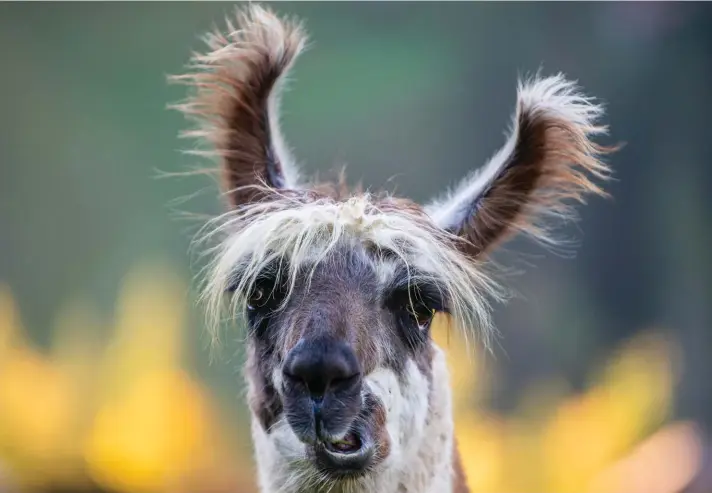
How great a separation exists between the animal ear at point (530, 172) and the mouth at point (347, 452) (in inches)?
29.8

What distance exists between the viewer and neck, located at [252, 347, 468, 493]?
224 centimetres

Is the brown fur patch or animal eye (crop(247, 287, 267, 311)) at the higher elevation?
the brown fur patch

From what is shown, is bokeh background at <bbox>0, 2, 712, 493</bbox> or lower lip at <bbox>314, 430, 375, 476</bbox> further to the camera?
bokeh background at <bbox>0, 2, 712, 493</bbox>

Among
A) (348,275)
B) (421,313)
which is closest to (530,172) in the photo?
(421,313)

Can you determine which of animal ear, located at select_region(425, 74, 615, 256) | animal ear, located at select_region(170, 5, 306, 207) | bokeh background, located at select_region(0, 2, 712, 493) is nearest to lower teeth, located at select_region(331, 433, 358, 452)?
animal ear, located at select_region(425, 74, 615, 256)

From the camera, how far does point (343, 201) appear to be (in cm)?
245

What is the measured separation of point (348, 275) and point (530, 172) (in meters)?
0.80

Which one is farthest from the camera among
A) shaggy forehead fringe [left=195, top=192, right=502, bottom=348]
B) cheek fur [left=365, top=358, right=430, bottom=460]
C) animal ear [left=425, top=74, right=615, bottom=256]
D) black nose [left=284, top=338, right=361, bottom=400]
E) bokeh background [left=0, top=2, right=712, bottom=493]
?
bokeh background [left=0, top=2, right=712, bottom=493]

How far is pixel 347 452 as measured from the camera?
207cm

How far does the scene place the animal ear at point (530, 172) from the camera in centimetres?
258

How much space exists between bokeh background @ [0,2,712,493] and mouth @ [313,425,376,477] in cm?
476

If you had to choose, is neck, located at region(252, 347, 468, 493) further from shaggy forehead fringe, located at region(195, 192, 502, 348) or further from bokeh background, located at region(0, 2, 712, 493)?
bokeh background, located at region(0, 2, 712, 493)

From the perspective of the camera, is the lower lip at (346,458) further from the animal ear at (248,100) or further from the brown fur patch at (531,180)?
the animal ear at (248,100)

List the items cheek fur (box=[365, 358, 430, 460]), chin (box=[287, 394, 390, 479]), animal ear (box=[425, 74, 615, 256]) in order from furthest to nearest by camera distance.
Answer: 1. animal ear (box=[425, 74, 615, 256])
2. cheek fur (box=[365, 358, 430, 460])
3. chin (box=[287, 394, 390, 479])
